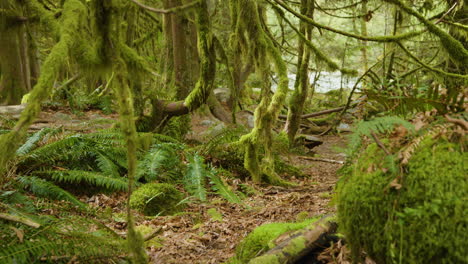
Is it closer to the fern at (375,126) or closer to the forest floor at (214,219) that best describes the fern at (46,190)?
the forest floor at (214,219)

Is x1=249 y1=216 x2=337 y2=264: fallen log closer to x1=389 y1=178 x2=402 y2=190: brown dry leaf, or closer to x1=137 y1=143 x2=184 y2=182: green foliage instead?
x1=389 y1=178 x2=402 y2=190: brown dry leaf

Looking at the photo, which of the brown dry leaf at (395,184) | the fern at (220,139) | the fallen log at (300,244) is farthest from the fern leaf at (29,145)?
the brown dry leaf at (395,184)

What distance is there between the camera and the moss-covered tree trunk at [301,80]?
6963 millimetres

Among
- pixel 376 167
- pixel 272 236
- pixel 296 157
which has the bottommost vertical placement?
pixel 296 157

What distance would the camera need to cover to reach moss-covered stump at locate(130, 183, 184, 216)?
401cm

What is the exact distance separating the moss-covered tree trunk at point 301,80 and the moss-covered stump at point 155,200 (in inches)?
159

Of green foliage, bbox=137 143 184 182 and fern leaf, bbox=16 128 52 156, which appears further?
green foliage, bbox=137 143 184 182

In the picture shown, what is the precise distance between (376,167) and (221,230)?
89.4 inches

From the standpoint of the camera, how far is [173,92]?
256 inches

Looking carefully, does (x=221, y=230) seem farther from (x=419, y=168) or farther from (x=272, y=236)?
(x=419, y=168)

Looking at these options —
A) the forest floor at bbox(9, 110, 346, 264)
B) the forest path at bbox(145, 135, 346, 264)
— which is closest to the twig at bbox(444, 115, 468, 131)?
the forest path at bbox(145, 135, 346, 264)

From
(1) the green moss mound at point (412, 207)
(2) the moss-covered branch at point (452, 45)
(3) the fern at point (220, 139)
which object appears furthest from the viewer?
(3) the fern at point (220, 139)

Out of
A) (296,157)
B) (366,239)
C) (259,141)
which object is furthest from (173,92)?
(366,239)

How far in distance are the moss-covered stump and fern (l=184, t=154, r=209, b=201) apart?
24 centimetres
